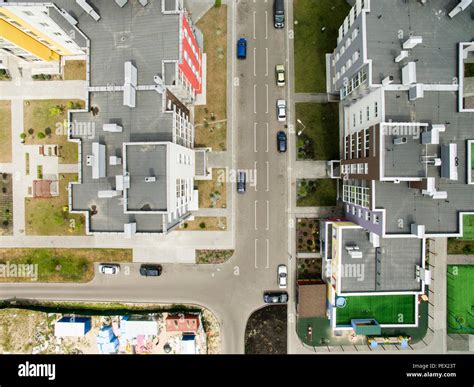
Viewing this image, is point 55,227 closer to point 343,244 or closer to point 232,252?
point 232,252

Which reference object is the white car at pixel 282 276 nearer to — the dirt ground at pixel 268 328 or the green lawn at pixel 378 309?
the dirt ground at pixel 268 328

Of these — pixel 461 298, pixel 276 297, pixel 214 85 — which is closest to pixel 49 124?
pixel 214 85

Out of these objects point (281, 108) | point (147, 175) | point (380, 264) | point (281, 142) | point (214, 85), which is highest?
point (214, 85)

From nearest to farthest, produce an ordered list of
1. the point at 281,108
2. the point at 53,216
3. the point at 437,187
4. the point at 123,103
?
the point at 437,187 → the point at 123,103 → the point at 281,108 → the point at 53,216

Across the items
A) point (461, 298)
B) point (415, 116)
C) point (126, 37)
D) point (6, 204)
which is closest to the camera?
point (415, 116)

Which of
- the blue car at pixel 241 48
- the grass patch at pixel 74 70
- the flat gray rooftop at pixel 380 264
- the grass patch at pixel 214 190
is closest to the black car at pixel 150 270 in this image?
the grass patch at pixel 214 190

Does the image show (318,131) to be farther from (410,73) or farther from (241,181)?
(410,73)
